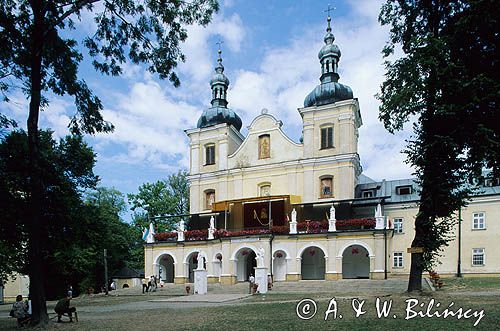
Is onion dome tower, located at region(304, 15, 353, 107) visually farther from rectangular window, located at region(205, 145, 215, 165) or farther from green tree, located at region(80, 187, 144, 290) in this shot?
green tree, located at region(80, 187, 144, 290)

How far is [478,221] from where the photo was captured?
34.5m

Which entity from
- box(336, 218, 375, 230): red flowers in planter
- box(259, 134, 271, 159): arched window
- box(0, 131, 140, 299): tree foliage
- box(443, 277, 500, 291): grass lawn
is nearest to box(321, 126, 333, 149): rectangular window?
box(259, 134, 271, 159): arched window

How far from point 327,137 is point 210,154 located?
35.9 feet

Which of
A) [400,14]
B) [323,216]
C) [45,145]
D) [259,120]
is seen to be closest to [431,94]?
[400,14]

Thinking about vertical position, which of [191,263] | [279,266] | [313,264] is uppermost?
[279,266]

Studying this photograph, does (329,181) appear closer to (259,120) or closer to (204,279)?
(259,120)

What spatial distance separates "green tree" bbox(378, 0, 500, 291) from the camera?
1174 cm

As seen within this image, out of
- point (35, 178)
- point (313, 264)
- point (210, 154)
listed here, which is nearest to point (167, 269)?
point (210, 154)

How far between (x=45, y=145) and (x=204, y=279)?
11574 millimetres

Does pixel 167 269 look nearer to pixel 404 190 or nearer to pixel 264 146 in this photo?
pixel 264 146

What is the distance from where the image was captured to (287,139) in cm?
3822

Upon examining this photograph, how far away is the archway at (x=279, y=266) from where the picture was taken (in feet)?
110

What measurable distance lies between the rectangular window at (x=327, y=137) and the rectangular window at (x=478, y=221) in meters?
11.9

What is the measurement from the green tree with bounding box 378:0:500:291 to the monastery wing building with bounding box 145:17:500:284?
1487 centimetres
